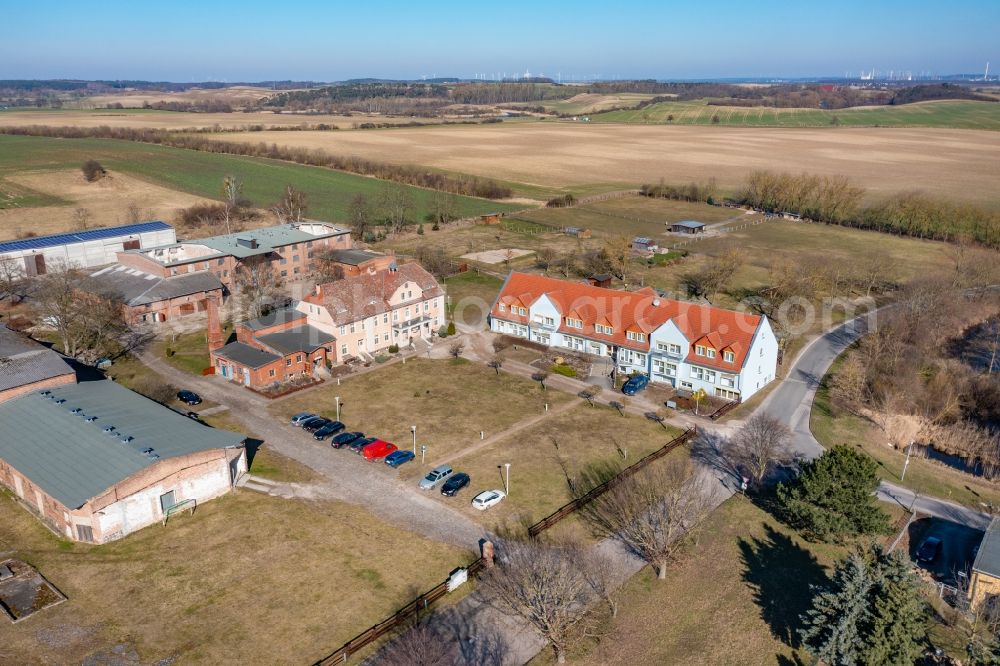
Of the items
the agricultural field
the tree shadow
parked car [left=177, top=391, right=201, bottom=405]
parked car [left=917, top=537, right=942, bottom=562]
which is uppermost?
the agricultural field

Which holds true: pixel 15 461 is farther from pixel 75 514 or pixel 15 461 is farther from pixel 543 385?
pixel 543 385

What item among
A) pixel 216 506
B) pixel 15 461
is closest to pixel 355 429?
pixel 216 506

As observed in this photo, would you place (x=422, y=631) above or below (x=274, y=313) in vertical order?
below

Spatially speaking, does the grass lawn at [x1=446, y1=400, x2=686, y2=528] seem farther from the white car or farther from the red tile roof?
the red tile roof

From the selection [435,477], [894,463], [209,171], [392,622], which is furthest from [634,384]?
[209,171]

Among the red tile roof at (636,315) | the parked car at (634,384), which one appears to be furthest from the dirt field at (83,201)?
the parked car at (634,384)

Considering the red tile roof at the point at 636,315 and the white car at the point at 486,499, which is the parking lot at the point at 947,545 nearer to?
the red tile roof at the point at 636,315

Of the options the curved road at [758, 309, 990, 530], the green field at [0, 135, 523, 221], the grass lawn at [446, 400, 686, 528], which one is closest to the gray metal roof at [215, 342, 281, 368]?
the grass lawn at [446, 400, 686, 528]
